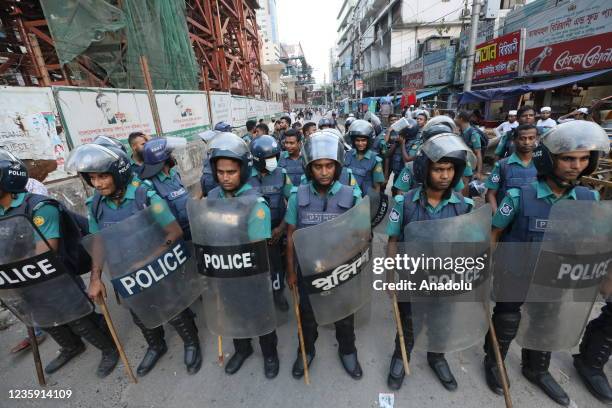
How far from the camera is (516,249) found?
6.48 ft

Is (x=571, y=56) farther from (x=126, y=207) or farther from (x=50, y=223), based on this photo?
(x=50, y=223)

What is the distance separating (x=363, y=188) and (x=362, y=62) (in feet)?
180

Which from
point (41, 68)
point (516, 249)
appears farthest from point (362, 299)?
point (41, 68)

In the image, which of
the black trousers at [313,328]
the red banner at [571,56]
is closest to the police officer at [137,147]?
the black trousers at [313,328]

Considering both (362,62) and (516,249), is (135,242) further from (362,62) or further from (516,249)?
(362,62)

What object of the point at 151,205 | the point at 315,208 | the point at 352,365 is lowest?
the point at 352,365

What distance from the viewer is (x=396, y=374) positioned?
7.32 ft

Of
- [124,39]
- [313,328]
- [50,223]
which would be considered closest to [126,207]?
[50,223]

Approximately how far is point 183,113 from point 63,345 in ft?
20.5

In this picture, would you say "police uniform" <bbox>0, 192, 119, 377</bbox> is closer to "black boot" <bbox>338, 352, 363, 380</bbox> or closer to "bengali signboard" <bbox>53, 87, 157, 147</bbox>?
"black boot" <bbox>338, 352, 363, 380</bbox>

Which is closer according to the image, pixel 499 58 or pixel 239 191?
pixel 239 191

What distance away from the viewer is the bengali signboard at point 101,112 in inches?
173

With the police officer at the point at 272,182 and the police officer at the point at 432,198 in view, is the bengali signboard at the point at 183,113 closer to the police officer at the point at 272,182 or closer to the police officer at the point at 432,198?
the police officer at the point at 272,182

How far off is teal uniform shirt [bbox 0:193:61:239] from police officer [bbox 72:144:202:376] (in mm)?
207
